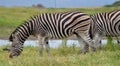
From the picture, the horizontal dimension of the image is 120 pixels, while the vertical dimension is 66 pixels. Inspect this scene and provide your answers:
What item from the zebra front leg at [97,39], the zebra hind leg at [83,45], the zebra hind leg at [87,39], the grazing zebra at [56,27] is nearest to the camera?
the grazing zebra at [56,27]

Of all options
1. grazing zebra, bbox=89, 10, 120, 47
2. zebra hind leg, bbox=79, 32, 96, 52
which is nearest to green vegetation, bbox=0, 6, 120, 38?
grazing zebra, bbox=89, 10, 120, 47

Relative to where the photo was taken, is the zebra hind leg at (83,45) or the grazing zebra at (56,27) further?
the zebra hind leg at (83,45)

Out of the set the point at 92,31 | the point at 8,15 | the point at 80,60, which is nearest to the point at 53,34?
the point at 92,31

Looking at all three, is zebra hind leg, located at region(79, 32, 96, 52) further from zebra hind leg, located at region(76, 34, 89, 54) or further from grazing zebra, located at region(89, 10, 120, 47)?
grazing zebra, located at region(89, 10, 120, 47)

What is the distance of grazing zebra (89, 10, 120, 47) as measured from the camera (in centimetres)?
1532

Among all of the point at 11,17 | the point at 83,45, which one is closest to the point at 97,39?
the point at 83,45

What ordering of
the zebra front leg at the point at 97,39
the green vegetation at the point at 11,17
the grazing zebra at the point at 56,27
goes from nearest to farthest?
1. the grazing zebra at the point at 56,27
2. the zebra front leg at the point at 97,39
3. the green vegetation at the point at 11,17

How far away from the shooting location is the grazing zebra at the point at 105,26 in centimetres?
1532

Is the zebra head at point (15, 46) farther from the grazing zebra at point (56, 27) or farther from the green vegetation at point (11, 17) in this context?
the green vegetation at point (11, 17)

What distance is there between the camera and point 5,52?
51.5 ft

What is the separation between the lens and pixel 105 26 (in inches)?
615

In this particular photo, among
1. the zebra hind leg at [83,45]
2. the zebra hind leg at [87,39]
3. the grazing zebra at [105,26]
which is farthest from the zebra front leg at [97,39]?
the zebra hind leg at [87,39]

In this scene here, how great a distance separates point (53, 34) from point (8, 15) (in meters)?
22.5

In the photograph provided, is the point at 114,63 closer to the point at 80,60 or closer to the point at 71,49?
the point at 80,60
